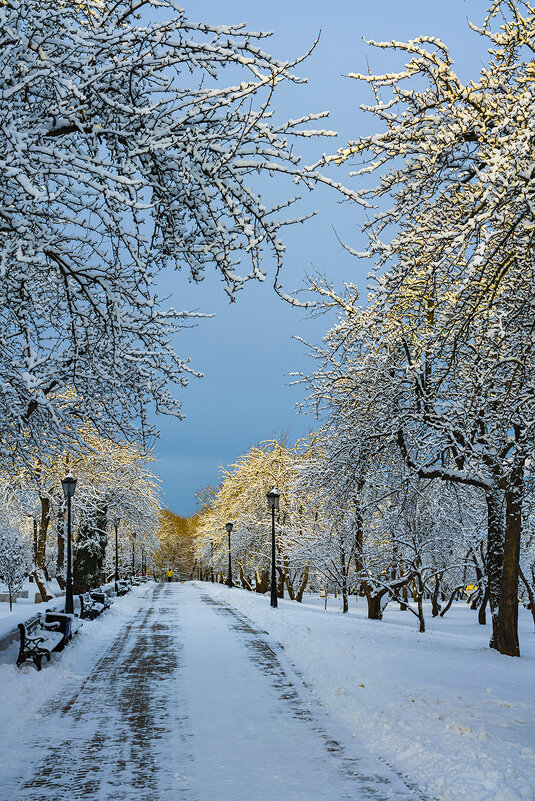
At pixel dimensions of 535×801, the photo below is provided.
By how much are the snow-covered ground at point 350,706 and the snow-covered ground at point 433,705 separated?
17 millimetres

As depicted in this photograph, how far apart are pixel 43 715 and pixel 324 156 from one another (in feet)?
24.8

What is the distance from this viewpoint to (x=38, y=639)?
12828mm

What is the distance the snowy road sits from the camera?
622cm

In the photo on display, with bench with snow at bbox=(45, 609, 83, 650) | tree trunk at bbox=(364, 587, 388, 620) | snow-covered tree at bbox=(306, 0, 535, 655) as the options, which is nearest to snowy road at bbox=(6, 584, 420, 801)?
bench with snow at bbox=(45, 609, 83, 650)

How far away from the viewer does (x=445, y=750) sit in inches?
272

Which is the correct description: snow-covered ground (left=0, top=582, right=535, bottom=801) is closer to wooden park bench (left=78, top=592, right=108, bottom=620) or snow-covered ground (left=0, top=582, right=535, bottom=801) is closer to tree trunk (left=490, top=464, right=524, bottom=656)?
tree trunk (left=490, top=464, right=524, bottom=656)

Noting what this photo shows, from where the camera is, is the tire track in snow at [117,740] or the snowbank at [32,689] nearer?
the tire track in snow at [117,740]

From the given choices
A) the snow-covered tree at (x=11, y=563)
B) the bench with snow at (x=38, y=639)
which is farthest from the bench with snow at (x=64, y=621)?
the snow-covered tree at (x=11, y=563)

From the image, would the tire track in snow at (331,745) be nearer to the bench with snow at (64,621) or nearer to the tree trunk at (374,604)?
the bench with snow at (64,621)

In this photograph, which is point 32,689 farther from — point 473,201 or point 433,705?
point 473,201

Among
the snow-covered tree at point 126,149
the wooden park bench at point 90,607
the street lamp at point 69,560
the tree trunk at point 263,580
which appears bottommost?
the tree trunk at point 263,580

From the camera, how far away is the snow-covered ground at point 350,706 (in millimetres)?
6441

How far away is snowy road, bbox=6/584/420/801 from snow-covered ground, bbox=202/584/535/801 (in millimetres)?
381

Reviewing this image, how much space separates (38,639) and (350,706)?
622 cm
